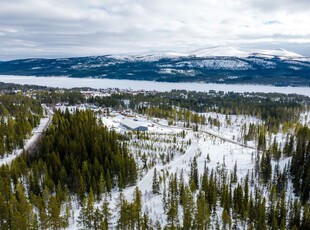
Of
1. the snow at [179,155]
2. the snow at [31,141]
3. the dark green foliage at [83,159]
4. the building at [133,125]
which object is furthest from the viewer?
the building at [133,125]

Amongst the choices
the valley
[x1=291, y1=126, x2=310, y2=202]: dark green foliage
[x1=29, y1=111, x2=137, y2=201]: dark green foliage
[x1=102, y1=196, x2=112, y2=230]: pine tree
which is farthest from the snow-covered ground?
[x1=291, y1=126, x2=310, y2=202]: dark green foliage

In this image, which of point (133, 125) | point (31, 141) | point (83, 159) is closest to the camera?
point (83, 159)

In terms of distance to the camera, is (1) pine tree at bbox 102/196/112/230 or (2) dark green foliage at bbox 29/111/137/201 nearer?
(1) pine tree at bbox 102/196/112/230

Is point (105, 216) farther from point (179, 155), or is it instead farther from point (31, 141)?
point (31, 141)

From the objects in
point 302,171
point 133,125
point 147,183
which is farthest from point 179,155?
point 133,125

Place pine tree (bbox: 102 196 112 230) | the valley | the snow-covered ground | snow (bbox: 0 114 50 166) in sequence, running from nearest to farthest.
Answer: pine tree (bbox: 102 196 112 230), the valley, snow (bbox: 0 114 50 166), the snow-covered ground

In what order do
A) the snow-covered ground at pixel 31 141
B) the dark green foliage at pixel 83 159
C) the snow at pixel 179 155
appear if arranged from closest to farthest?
the snow at pixel 179 155 < the dark green foliage at pixel 83 159 < the snow-covered ground at pixel 31 141

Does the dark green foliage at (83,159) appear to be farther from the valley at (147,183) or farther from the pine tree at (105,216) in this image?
the pine tree at (105,216)

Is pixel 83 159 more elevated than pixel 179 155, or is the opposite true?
pixel 83 159

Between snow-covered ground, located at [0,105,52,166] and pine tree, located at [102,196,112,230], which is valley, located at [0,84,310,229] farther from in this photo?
snow-covered ground, located at [0,105,52,166]

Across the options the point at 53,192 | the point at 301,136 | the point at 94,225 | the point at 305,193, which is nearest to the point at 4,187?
the point at 53,192

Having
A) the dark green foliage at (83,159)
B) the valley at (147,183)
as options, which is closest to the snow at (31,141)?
the valley at (147,183)

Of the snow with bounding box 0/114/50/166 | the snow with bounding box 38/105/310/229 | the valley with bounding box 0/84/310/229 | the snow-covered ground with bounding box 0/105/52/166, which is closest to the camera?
the valley with bounding box 0/84/310/229
